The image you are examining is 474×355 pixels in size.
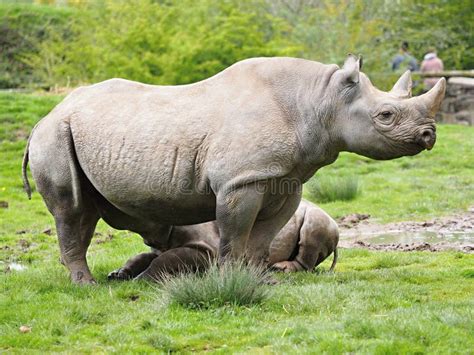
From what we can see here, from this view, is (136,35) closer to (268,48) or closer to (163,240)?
(268,48)

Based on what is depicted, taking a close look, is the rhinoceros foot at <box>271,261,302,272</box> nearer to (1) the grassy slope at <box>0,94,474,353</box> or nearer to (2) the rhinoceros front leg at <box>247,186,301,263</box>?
(1) the grassy slope at <box>0,94,474,353</box>

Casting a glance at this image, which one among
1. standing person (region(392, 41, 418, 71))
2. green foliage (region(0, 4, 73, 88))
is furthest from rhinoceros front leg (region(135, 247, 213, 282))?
green foliage (region(0, 4, 73, 88))

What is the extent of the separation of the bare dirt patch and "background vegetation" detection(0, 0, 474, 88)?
1261 cm

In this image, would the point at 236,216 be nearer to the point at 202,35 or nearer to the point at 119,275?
the point at 119,275

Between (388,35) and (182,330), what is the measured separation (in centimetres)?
2705

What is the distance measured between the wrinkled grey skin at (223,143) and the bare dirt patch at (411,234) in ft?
10.5

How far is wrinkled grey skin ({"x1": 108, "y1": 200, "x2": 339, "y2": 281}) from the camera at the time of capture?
29.8ft

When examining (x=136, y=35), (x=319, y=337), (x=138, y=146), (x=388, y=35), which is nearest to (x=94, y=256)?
(x=138, y=146)

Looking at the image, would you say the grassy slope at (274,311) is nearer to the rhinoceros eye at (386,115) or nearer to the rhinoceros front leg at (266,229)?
the rhinoceros front leg at (266,229)

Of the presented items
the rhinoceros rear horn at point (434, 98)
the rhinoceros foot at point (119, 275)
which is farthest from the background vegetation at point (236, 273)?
the rhinoceros rear horn at point (434, 98)

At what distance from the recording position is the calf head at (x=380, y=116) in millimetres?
8102

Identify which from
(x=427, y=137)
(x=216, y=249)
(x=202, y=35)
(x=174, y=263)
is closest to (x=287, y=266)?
(x=216, y=249)

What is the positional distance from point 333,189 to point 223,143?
25.0 feet

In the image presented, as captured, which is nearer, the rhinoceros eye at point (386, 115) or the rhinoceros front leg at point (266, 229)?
the rhinoceros eye at point (386, 115)
